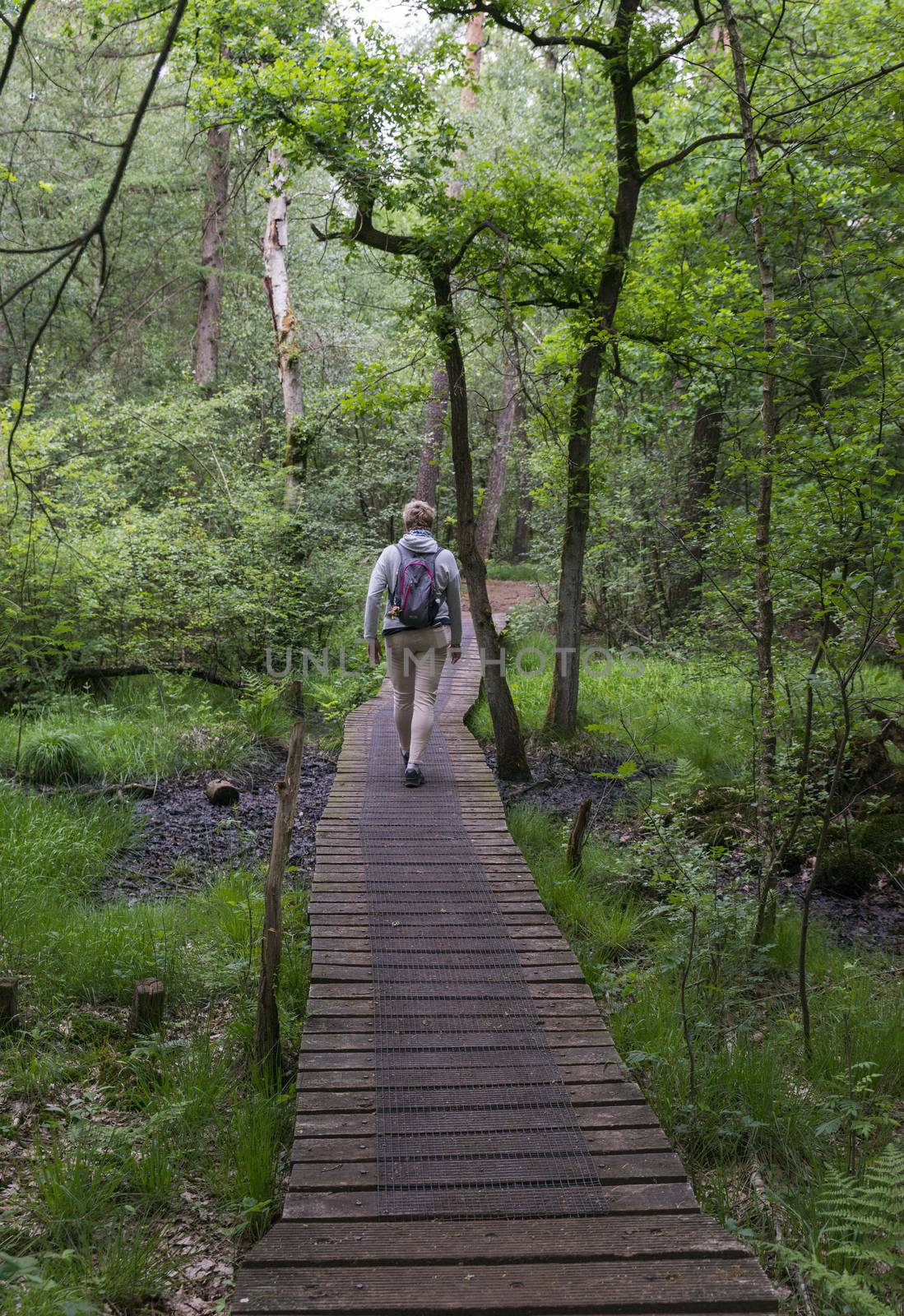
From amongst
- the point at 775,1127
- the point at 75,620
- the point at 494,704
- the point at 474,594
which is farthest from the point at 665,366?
the point at 775,1127

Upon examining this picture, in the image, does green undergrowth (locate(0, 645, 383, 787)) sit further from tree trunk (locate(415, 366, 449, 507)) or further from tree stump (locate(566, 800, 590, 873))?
tree trunk (locate(415, 366, 449, 507))

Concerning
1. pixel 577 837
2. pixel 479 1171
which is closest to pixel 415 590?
pixel 577 837

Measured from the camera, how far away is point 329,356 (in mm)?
18203

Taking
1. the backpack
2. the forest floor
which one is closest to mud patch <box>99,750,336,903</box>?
the forest floor

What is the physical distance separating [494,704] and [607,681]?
3.81 m

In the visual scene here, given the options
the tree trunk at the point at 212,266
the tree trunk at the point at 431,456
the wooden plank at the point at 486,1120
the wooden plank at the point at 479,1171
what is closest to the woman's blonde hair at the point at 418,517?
the wooden plank at the point at 486,1120

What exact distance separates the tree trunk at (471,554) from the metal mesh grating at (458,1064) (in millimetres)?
3032

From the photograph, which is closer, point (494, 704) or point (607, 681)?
point (494, 704)

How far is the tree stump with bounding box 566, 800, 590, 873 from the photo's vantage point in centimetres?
648

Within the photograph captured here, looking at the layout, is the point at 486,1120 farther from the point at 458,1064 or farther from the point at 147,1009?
the point at 147,1009

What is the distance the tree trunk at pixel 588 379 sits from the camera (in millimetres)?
→ 7797

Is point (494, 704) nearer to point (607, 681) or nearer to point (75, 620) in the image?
point (607, 681)

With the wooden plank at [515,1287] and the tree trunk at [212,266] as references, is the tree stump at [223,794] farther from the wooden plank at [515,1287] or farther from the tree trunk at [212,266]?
the tree trunk at [212,266]

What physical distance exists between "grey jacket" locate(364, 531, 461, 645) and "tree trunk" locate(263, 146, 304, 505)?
6924mm
